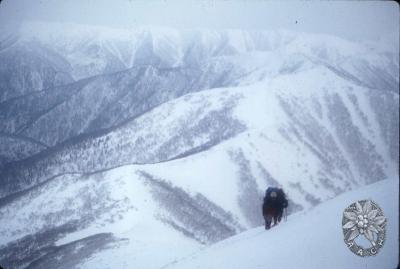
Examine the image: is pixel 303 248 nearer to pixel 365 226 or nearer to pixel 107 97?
pixel 365 226

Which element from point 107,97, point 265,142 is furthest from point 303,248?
point 107,97

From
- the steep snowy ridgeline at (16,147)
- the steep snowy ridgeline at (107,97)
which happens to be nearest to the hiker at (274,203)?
the steep snowy ridgeline at (16,147)

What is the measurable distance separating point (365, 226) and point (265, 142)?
36.8 metres

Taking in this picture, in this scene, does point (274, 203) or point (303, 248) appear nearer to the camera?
point (303, 248)

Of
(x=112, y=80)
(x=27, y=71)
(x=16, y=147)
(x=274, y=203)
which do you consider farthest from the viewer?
(x=27, y=71)

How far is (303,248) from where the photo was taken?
12.1m

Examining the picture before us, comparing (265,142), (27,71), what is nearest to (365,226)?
(265,142)

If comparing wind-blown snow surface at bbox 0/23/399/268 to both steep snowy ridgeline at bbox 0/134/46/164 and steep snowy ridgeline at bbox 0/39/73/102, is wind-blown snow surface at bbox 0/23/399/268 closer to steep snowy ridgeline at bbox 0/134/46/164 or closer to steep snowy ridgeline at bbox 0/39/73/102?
steep snowy ridgeline at bbox 0/134/46/164

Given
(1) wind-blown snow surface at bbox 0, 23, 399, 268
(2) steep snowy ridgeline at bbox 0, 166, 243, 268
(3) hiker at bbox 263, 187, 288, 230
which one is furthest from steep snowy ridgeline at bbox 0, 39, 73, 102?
(3) hiker at bbox 263, 187, 288, 230

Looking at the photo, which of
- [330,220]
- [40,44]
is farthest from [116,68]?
[330,220]

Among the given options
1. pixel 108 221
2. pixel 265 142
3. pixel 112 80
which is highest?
pixel 112 80

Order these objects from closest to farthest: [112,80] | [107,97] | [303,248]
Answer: [303,248]
[107,97]
[112,80]

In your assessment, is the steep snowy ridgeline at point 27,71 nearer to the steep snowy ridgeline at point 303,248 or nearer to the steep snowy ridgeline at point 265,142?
the steep snowy ridgeline at point 265,142

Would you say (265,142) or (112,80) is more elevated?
(112,80)
